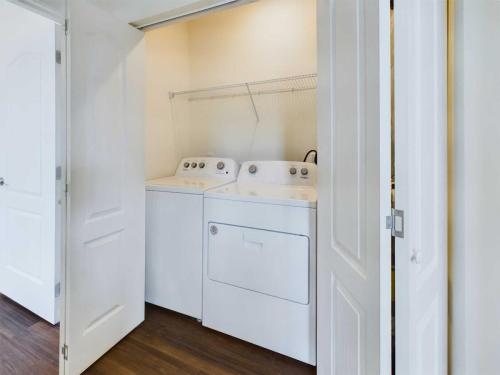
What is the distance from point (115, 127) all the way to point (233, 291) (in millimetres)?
1209

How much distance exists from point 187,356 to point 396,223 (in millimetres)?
1440

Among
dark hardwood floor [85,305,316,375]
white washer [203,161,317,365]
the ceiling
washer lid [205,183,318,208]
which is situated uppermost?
the ceiling

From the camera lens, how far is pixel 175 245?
6.08ft

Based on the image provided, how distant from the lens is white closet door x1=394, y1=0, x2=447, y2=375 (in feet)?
2.22

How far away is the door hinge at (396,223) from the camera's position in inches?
27.0

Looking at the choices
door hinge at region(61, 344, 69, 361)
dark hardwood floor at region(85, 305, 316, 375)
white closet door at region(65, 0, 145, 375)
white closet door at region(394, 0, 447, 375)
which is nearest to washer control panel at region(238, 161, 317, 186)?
white closet door at region(65, 0, 145, 375)

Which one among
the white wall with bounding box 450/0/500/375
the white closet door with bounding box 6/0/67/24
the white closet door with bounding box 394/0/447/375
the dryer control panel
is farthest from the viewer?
the dryer control panel

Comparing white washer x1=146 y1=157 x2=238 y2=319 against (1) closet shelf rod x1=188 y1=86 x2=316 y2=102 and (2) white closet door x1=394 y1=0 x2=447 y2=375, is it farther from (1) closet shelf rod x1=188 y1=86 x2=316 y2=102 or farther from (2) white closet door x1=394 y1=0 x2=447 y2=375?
(2) white closet door x1=394 y1=0 x2=447 y2=375

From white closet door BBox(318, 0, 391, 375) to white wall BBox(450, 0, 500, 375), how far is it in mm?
411

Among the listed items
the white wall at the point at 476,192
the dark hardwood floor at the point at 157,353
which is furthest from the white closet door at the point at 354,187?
the dark hardwood floor at the point at 157,353

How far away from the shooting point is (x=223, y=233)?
65.0 inches

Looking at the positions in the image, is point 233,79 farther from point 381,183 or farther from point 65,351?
point 65,351

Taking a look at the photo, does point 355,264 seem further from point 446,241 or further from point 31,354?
point 31,354

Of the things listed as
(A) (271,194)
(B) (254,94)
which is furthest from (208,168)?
(A) (271,194)
